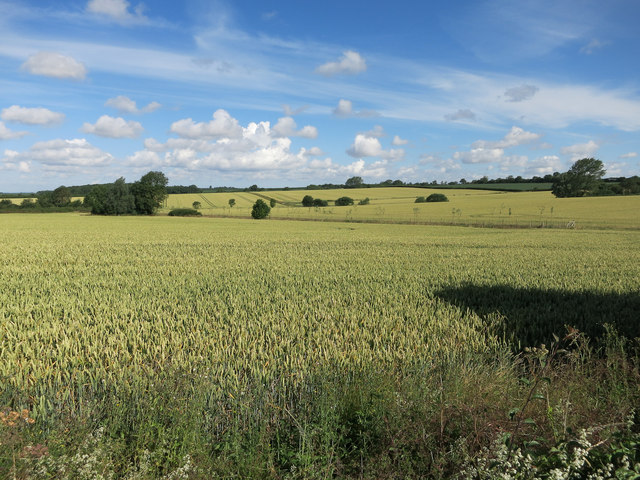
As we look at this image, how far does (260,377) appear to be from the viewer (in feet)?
16.7

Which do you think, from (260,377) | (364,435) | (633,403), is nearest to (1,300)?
(260,377)

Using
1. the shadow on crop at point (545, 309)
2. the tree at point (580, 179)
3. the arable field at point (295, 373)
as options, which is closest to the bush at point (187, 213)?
the arable field at point (295, 373)

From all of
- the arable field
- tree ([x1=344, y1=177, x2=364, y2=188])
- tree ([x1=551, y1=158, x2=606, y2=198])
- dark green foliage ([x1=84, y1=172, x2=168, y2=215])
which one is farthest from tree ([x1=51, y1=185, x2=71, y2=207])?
tree ([x1=551, y1=158, x2=606, y2=198])

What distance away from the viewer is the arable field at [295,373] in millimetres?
3619

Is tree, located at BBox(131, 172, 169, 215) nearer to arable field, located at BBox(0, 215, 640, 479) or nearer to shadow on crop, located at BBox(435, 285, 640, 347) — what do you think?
arable field, located at BBox(0, 215, 640, 479)

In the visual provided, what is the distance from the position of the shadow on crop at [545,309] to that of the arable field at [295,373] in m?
0.06

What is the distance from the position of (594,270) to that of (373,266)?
29.5ft

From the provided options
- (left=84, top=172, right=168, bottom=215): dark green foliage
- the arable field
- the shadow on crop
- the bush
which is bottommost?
the shadow on crop

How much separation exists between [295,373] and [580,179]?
399ft

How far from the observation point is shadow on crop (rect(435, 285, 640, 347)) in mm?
7676

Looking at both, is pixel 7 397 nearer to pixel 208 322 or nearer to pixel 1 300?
pixel 208 322

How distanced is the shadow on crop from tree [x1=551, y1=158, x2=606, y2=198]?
363 feet

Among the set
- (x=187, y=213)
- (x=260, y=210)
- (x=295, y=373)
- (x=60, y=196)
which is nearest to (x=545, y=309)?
(x=295, y=373)

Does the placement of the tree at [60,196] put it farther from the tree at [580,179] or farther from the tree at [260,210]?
the tree at [580,179]
